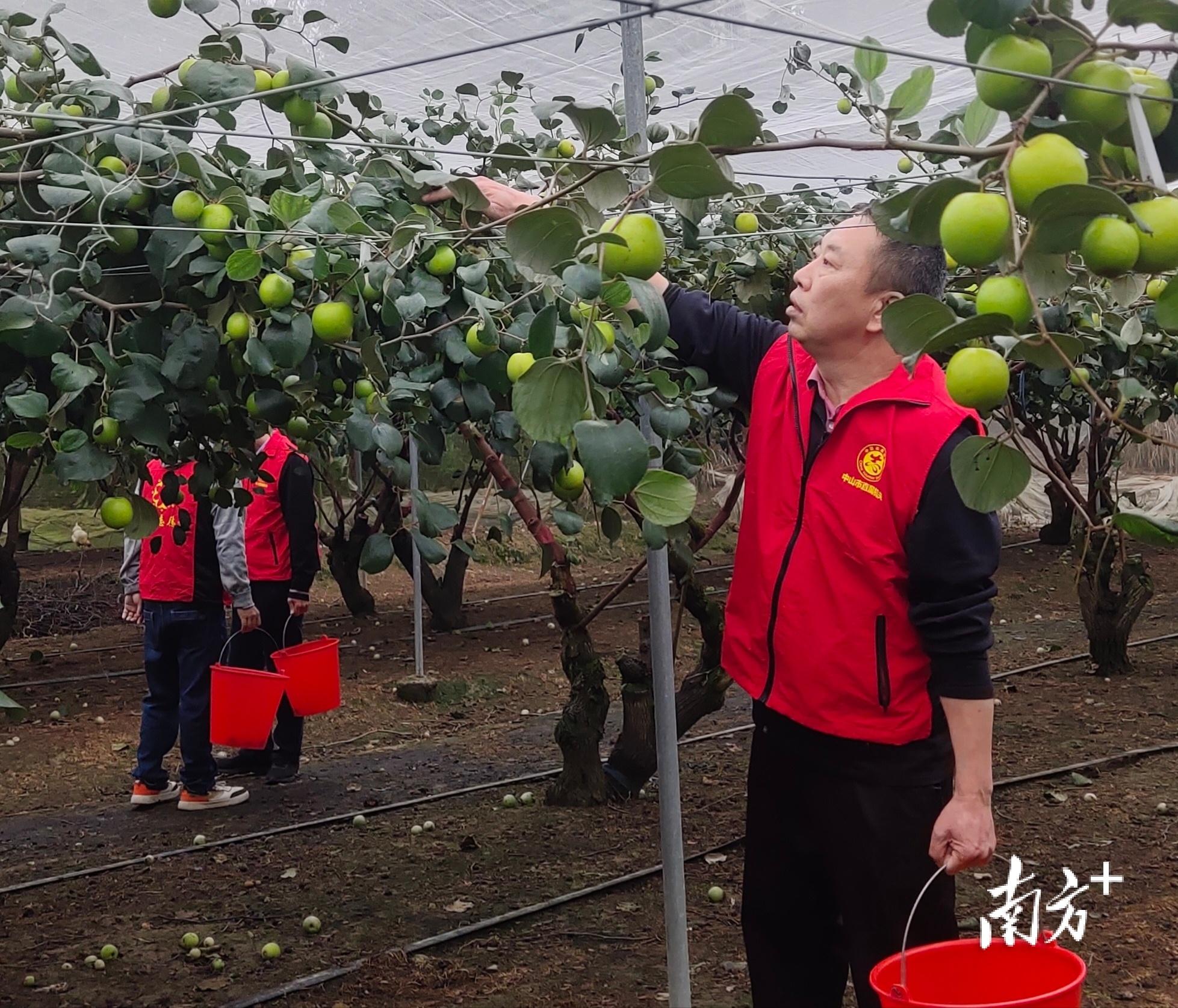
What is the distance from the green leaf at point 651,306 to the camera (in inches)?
47.6

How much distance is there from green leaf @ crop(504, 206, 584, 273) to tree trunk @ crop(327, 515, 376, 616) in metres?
6.18

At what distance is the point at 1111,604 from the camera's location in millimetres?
5727

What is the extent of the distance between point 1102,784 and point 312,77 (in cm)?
348

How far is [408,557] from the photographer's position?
21.1 feet

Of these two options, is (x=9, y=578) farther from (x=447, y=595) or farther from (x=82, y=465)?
(x=82, y=465)

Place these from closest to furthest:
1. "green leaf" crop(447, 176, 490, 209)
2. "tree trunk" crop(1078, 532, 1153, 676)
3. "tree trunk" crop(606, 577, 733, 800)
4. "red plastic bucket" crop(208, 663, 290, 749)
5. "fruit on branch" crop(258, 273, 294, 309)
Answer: "green leaf" crop(447, 176, 490, 209)
"fruit on branch" crop(258, 273, 294, 309)
"tree trunk" crop(606, 577, 733, 800)
"red plastic bucket" crop(208, 663, 290, 749)
"tree trunk" crop(1078, 532, 1153, 676)

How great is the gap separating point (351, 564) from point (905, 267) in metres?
6.23

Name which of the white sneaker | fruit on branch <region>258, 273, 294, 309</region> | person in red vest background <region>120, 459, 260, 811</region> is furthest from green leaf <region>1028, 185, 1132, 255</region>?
the white sneaker

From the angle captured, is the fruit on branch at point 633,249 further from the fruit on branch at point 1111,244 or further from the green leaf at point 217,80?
the green leaf at point 217,80

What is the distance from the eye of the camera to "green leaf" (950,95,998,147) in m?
1.08

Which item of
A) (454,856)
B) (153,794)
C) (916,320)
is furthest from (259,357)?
(153,794)

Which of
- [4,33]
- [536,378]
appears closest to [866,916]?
[536,378]

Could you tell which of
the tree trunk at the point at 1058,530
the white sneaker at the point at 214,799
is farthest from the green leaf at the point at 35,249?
the tree trunk at the point at 1058,530

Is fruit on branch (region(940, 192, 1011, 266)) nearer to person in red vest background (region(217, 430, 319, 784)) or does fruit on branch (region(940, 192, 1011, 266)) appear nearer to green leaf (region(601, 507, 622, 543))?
green leaf (region(601, 507, 622, 543))
